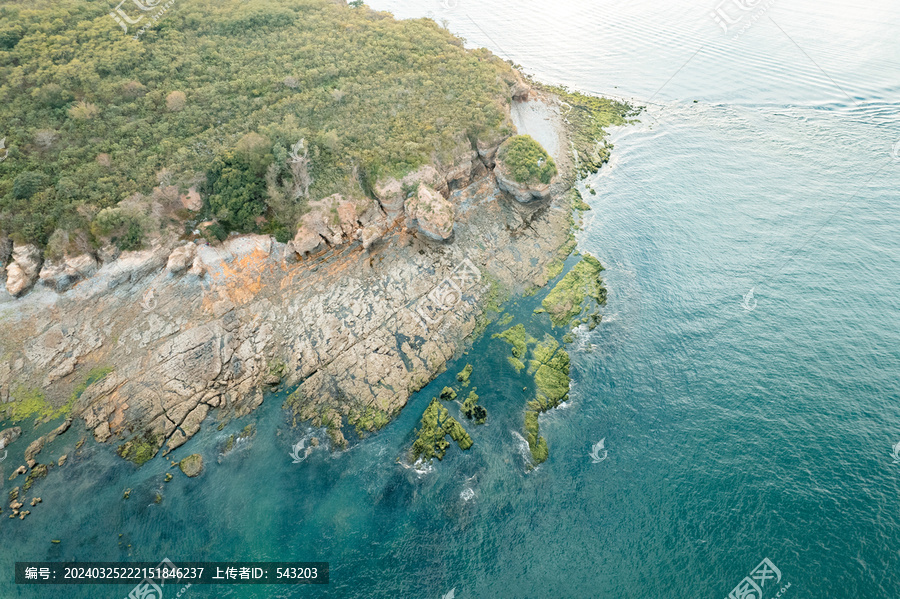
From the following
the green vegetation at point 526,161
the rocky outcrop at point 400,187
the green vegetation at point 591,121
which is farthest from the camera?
the green vegetation at point 591,121

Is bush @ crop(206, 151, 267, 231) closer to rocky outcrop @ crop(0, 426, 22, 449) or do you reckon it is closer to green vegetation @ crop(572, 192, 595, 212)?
rocky outcrop @ crop(0, 426, 22, 449)

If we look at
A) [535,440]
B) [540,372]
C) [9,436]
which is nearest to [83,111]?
[9,436]

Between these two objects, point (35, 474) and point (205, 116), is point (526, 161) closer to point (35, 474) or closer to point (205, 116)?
point (205, 116)

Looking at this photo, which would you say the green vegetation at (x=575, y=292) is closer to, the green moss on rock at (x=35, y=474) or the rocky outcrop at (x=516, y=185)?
the rocky outcrop at (x=516, y=185)

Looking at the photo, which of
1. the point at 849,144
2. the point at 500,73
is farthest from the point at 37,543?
the point at 849,144

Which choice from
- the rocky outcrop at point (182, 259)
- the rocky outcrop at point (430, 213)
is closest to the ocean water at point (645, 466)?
the rocky outcrop at point (430, 213)
